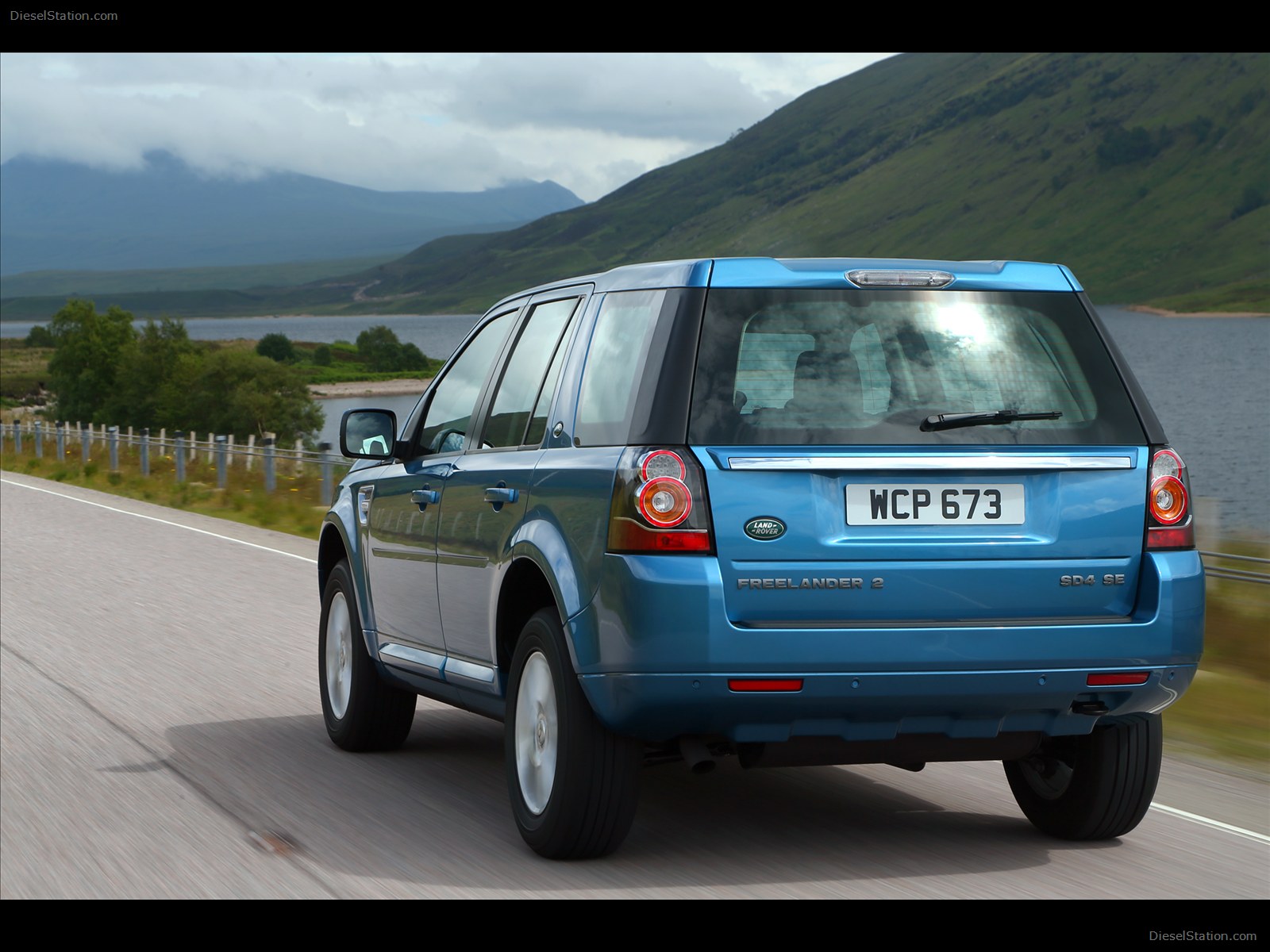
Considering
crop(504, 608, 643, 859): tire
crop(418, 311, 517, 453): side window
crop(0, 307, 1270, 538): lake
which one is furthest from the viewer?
crop(0, 307, 1270, 538): lake

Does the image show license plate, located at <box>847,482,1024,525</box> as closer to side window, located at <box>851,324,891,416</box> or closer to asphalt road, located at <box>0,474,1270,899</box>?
side window, located at <box>851,324,891,416</box>

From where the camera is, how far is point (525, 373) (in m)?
6.18

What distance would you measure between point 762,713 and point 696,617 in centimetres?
35

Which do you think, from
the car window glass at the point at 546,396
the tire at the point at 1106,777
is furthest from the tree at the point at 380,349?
the tire at the point at 1106,777

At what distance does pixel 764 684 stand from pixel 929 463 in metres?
0.79

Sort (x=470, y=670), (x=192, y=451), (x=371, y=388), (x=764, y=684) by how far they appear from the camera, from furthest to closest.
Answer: (x=371, y=388)
(x=192, y=451)
(x=470, y=670)
(x=764, y=684)

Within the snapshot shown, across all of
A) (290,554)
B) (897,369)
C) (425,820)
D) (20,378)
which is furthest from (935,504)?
(20,378)

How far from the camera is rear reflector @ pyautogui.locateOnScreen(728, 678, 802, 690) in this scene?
4859 millimetres

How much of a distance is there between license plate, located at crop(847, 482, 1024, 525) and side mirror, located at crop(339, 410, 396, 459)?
106 inches

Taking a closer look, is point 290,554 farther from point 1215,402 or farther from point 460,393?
point 1215,402

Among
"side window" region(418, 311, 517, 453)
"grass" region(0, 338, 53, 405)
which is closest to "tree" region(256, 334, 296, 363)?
"grass" region(0, 338, 53, 405)

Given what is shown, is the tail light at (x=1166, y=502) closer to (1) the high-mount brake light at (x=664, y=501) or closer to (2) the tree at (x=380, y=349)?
(1) the high-mount brake light at (x=664, y=501)
